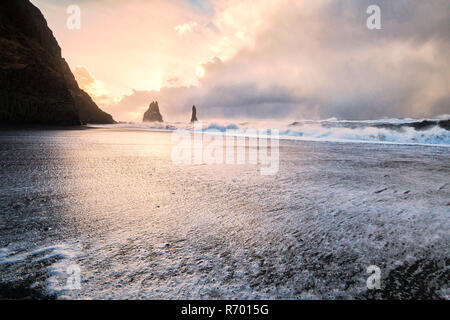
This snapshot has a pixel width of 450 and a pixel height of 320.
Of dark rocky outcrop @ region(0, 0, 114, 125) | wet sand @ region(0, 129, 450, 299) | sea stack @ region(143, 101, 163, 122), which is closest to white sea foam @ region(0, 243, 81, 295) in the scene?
wet sand @ region(0, 129, 450, 299)

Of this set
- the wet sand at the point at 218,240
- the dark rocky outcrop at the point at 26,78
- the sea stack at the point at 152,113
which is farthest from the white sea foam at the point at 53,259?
the sea stack at the point at 152,113

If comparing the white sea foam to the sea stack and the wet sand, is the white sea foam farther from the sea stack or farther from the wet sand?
the sea stack

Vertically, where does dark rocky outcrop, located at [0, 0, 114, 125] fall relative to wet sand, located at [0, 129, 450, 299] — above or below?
above

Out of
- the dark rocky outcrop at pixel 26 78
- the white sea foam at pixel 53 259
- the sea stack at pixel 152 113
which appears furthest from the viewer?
the sea stack at pixel 152 113

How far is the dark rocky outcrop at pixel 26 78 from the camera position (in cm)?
1848

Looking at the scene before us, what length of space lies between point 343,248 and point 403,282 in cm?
26

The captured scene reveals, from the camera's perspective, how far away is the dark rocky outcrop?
18.5 metres

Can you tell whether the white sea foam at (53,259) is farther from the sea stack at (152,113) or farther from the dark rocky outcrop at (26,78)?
the sea stack at (152,113)

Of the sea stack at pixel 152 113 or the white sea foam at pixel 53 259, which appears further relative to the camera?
the sea stack at pixel 152 113

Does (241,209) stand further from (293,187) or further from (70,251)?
(70,251)

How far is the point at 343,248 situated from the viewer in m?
1.03

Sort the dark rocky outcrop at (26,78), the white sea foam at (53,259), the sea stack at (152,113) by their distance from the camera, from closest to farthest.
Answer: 1. the white sea foam at (53,259)
2. the dark rocky outcrop at (26,78)
3. the sea stack at (152,113)

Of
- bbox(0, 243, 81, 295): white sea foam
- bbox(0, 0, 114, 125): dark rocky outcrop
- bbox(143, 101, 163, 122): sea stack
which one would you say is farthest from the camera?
bbox(143, 101, 163, 122): sea stack
